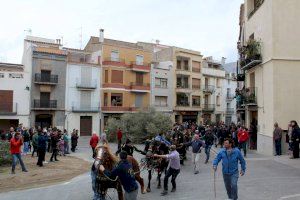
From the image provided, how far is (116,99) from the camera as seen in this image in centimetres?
4781

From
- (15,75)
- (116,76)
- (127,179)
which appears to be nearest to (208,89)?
(116,76)

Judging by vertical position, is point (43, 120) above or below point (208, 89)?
below

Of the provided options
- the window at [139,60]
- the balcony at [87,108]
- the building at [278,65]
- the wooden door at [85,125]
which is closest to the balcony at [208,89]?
the window at [139,60]

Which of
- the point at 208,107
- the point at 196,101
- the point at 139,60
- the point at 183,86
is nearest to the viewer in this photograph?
the point at 139,60

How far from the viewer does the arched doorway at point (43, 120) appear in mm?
41734

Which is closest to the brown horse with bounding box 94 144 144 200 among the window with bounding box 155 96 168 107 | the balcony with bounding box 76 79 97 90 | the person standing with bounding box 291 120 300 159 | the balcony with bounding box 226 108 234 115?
the person standing with bounding box 291 120 300 159

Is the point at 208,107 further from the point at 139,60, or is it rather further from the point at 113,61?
the point at 113,61

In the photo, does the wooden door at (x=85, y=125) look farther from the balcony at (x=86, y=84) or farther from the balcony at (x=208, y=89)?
the balcony at (x=208, y=89)

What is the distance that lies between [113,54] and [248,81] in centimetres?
2617

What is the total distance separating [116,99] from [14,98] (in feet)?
45.4

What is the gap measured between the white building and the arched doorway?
16277mm

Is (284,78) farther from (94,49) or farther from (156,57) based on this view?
(156,57)

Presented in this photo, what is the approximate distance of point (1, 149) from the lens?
17.9 m

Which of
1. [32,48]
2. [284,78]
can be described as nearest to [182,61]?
[32,48]
